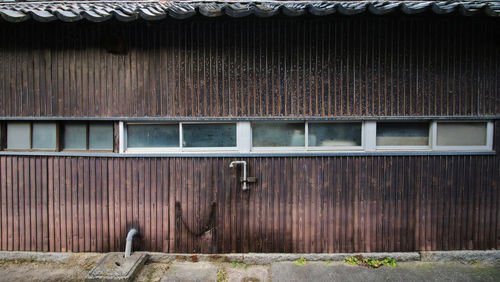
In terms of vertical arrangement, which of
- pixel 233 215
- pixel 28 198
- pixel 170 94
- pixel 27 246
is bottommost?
pixel 27 246

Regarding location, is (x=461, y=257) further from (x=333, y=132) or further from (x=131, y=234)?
(x=131, y=234)

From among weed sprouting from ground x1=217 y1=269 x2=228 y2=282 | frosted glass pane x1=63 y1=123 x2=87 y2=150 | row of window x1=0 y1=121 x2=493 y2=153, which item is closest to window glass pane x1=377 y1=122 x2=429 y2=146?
row of window x1=0 y1=121 x2=493 y2=153

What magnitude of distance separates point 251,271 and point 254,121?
8.31ft

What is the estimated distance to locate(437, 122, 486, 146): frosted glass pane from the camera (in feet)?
14.4

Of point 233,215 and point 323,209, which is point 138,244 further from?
point 323,209

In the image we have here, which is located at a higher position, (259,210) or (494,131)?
(494,131)

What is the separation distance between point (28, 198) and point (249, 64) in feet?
15.2

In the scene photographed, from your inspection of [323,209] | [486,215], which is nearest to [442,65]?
[486,215]

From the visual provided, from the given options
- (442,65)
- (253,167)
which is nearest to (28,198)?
(253,167)

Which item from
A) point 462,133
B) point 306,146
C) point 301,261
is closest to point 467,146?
point 462,133

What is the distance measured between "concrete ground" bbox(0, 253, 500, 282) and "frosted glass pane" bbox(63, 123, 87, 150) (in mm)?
1936

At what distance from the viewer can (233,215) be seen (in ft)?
14.3

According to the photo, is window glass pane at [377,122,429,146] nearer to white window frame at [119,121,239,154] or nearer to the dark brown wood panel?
the dark brown wood panel

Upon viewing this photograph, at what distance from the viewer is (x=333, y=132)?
4.38 metres
